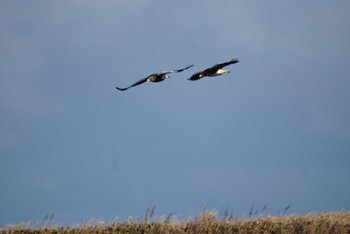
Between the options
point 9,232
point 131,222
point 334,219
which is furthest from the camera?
point 334,219

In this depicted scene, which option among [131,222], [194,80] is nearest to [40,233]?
[131,222]

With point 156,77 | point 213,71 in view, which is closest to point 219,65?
point 213,71

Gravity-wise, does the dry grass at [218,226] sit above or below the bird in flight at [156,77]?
below

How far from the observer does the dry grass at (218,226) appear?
14.3 metres

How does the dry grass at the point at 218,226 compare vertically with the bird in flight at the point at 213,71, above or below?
below

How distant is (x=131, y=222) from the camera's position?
1520 cm

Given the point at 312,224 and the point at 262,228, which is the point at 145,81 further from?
the point at 312,224

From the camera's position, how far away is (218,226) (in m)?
15.4

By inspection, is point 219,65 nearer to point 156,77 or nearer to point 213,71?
point 213,71

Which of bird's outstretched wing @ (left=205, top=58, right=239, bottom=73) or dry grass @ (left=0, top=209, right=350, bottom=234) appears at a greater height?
bird's outstretched wing @ (left=205, top=58, right=239, bottom=73)

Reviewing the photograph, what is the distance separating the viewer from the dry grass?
14320 mm

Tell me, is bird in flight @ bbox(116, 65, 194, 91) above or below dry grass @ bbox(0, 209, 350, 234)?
above

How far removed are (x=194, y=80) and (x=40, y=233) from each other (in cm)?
605

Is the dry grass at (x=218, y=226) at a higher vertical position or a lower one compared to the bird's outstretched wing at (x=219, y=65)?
lower
